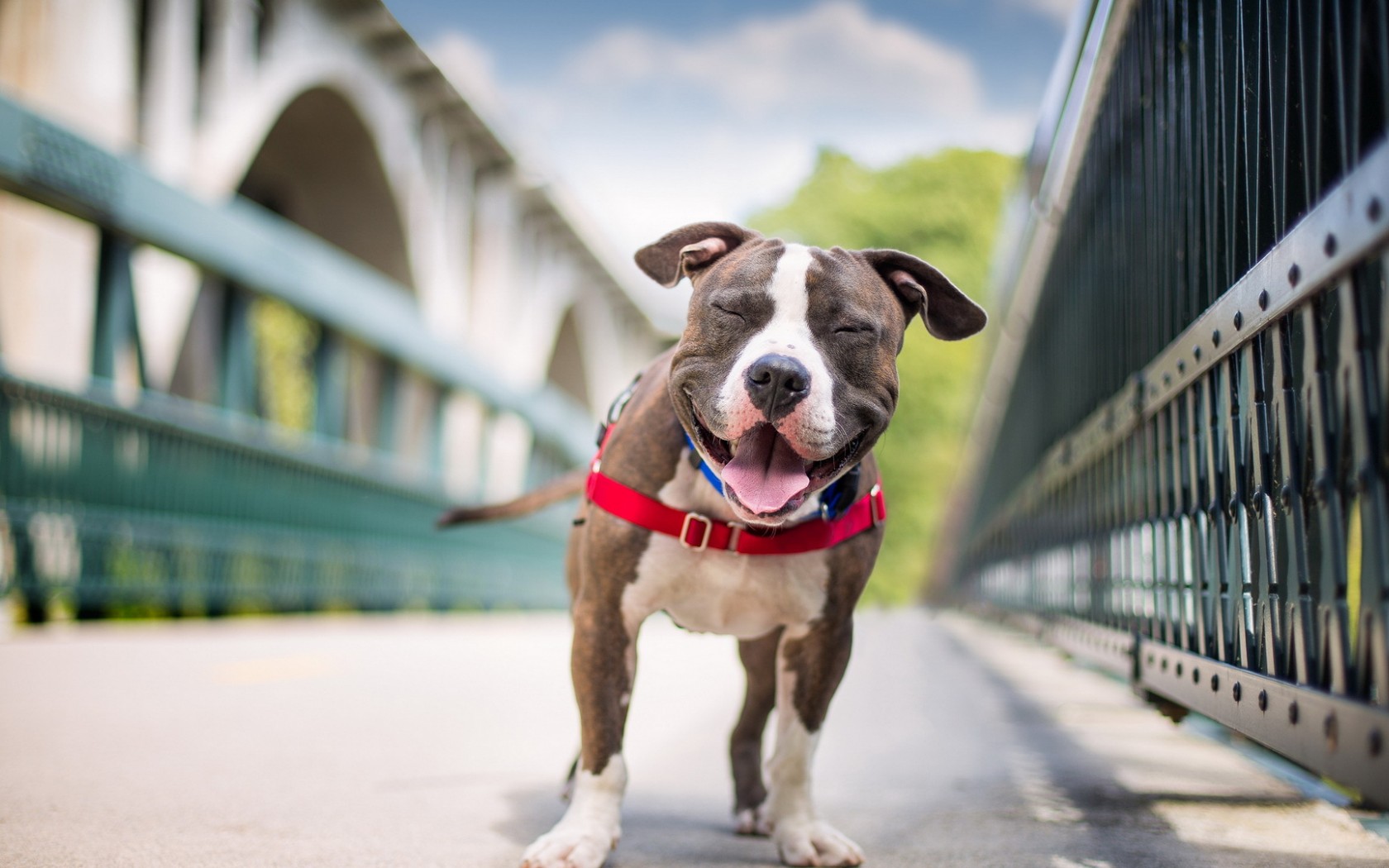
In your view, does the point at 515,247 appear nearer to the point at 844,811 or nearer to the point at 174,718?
the point at 174,718

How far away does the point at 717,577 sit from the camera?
2.85m

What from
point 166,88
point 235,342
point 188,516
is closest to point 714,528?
point 188,516

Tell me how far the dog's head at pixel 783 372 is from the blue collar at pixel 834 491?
132mm

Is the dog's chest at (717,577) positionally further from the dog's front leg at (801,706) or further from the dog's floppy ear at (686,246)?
the dog's floppy ear at (686,246)

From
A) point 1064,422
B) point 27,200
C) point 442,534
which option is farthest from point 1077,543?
point 442,534

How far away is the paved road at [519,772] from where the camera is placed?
9.22 ft

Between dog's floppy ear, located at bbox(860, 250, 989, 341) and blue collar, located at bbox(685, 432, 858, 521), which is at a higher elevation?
dog's floppy ear, located at bbox(860, 250, 989, 341)

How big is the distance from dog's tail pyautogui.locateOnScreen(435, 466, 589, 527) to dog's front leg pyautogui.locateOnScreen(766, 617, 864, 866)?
1008 mm

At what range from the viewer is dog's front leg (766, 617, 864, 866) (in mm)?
2922

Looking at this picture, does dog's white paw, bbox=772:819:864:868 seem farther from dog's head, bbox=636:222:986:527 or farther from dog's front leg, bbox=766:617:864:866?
dog's head, bbox=636:222:986:527

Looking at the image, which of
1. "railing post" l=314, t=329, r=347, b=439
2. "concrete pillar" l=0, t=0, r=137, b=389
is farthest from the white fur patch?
"railing post" l=314, t=329, r=347, b=439

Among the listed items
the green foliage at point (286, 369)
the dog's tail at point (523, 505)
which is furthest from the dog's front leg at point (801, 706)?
the green foliage at point (286, 369)

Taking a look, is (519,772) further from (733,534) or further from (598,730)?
(733,534)

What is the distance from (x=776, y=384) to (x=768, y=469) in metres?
0.23
